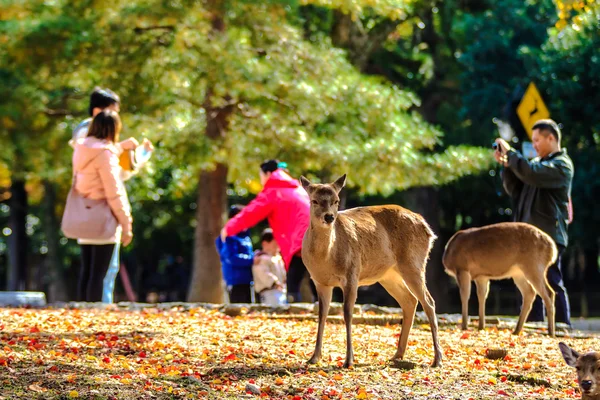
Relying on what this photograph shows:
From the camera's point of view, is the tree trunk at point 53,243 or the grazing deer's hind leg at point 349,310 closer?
the grazing deer's hind leg at point 349,310

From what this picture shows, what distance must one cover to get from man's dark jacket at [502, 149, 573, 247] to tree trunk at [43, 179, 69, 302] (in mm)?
17647

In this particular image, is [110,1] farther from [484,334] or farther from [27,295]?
[484,334]

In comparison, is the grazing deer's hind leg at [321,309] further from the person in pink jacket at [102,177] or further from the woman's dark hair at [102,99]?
the woman's dark hair at [102,99]

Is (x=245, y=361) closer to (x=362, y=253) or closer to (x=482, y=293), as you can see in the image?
(x=362, y=253)

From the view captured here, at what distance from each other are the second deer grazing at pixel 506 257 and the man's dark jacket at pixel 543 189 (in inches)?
28.2

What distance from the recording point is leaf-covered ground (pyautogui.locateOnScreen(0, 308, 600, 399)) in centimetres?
717

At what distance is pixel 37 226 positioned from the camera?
1480 inches

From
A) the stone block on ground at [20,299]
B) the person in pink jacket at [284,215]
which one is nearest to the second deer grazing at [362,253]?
the person in pink jacket at [284,215]

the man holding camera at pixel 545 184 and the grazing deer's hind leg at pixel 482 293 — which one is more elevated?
the man holding camera at pixel 545 184

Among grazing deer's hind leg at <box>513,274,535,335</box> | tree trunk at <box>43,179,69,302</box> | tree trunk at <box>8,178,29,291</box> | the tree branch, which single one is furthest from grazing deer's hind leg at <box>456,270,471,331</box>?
tree trunk at <box>8,178,29,291</box>

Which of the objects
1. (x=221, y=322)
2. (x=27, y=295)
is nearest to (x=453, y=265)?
(x=221, y=322)

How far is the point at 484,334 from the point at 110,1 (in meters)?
10.3

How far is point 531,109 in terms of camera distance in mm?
16406

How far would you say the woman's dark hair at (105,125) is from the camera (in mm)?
11656
